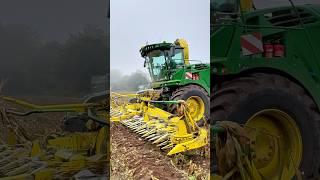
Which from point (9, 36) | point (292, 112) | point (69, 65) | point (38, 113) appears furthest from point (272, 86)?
point (9, 36)

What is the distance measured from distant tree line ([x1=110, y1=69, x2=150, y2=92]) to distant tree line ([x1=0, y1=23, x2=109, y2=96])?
10cm

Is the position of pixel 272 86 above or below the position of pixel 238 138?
above

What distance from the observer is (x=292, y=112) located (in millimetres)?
2152

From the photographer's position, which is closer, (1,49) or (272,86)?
(1,49)

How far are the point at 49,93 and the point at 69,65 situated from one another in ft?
0.53

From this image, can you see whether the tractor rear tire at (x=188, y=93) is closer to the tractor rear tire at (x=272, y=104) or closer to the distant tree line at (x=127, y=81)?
the distant tree line at (x=127, y=81)

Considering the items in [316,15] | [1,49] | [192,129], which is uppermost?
[316,15]

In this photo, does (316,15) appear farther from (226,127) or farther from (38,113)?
(38,113)

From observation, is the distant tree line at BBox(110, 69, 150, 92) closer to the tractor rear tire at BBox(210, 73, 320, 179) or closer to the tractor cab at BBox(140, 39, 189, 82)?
the tractor cab at BBox(140, 39, 189, 82)

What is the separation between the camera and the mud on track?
7.84 feet

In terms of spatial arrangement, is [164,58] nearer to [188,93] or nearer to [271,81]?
[188,93]

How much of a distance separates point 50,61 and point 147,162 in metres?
1.14

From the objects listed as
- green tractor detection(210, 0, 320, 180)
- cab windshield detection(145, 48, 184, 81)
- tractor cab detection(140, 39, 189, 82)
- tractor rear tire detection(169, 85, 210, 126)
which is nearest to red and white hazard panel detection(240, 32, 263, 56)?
green tractor detection(210, 0, 320, 180)

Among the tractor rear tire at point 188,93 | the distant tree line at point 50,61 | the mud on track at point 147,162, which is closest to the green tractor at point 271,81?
the mud on track at point 147,162
